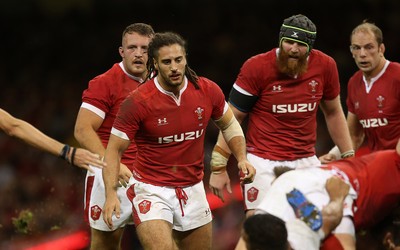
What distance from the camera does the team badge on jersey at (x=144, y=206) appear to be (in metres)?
6.48

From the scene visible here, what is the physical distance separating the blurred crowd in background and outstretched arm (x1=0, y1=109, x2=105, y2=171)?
599 cm

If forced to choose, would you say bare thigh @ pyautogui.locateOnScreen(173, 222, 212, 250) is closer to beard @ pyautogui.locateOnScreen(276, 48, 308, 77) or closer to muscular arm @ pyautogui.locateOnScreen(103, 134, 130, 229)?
muscular arm @ pyautogui.locateOnScreen(103, 134, 130, 229)

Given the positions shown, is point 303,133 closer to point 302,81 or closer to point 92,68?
point 302,81

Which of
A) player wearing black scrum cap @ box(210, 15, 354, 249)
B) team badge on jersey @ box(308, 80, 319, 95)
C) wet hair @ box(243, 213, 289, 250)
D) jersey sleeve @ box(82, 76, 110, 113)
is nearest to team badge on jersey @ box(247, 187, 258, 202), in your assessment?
player wearing black scrum cap @ box(210, 15, 354, 249)

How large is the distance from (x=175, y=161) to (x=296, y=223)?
143cm

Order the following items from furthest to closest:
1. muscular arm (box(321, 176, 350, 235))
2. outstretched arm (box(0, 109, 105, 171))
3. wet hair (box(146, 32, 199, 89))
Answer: wet hair (box(146, 32, 199, 89)), outstretched arm (box(0, 109, 105, 171)), muscular arm (box(321, 176, 350, 235))

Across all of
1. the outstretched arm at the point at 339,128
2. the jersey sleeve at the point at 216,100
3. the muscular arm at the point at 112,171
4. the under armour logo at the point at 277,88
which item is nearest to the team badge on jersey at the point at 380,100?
the outstretched arm at the point at 339,128

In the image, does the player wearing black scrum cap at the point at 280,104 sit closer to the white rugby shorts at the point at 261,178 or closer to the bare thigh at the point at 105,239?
the white rugby shorts at the point at 261,178

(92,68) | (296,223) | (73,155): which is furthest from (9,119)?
(92,68)

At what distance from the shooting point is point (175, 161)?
6.64 m

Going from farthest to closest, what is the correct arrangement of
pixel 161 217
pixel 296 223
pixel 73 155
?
1. pixel 161 217
2. pixel 73 155
3. pixel 296 223

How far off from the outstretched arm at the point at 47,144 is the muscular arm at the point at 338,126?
2.34 m

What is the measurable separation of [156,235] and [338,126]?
6.73 ft

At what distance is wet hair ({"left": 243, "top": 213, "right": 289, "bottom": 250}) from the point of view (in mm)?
5227
